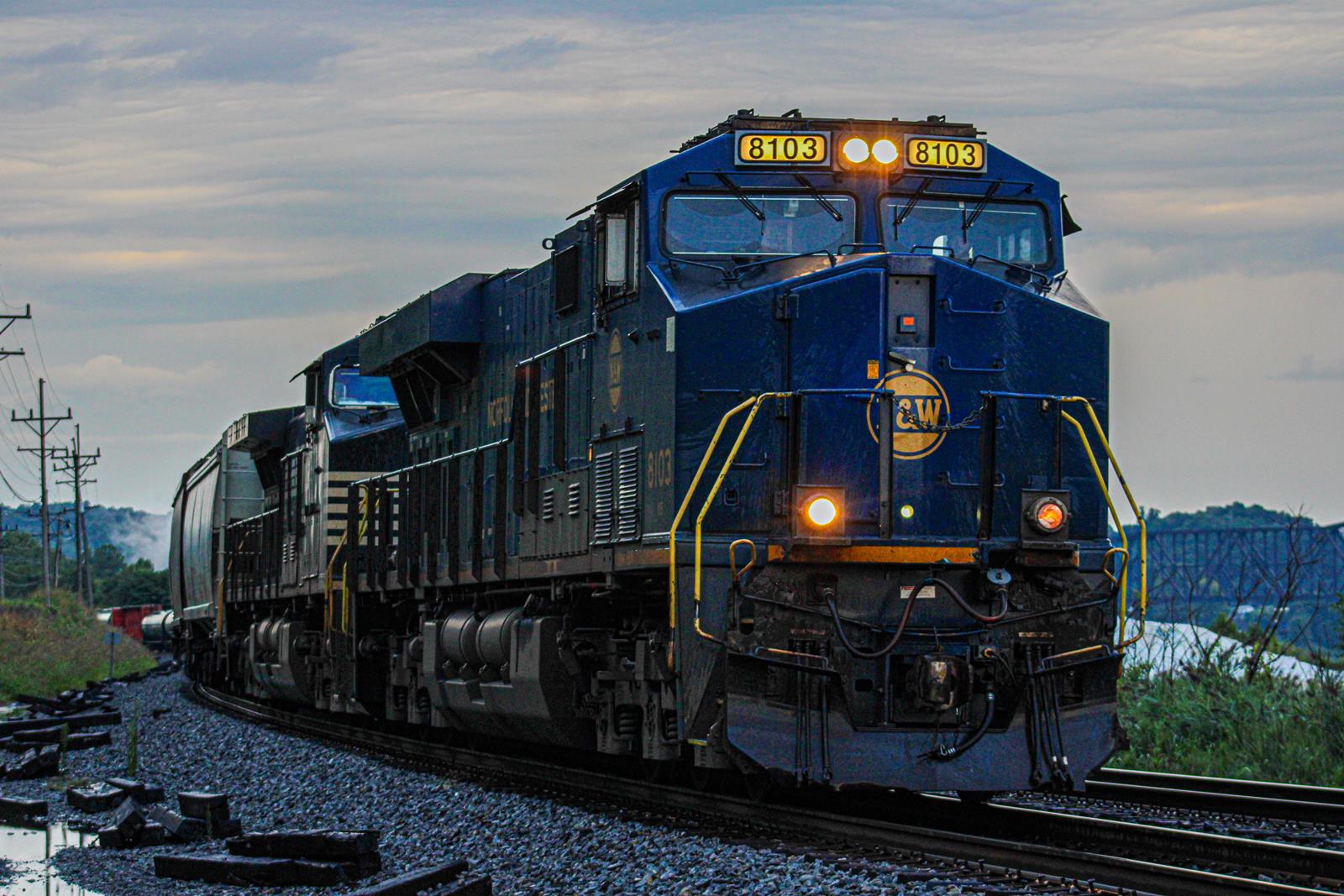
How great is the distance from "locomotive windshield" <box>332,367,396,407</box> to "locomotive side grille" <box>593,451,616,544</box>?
776cm

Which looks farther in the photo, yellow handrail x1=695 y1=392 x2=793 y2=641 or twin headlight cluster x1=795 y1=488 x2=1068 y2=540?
twin headlight cluster x1=795 y1=488 x2=1068 y2=540

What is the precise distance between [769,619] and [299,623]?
10779mm

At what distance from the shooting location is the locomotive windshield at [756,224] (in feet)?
30.8

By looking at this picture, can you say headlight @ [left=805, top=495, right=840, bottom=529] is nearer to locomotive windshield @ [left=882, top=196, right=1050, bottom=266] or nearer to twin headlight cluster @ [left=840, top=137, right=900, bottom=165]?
locomotive windshield @ [left=882, top=196, right=1050, bottom=266]

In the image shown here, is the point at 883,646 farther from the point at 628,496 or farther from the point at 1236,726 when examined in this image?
the point at 1236,726

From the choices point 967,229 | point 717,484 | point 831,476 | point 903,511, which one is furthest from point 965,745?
point 967,229

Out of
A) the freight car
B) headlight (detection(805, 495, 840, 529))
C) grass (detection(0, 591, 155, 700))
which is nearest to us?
headlight (detection(805, 495, 840, 529))

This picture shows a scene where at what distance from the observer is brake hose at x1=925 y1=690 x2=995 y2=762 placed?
27.8 ft

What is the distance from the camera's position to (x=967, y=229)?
9539mm

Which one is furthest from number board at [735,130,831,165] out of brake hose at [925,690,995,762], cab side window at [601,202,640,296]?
brake hose at [925,690,995,762]

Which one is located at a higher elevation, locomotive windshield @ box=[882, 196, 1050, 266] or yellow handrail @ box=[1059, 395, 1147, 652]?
locomotive windshield @ box=[882, 196, 1050, 266]

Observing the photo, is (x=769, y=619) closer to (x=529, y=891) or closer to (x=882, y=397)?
(x=882, y=397)

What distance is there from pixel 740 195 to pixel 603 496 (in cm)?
205

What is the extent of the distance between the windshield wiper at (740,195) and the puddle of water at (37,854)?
492cm
